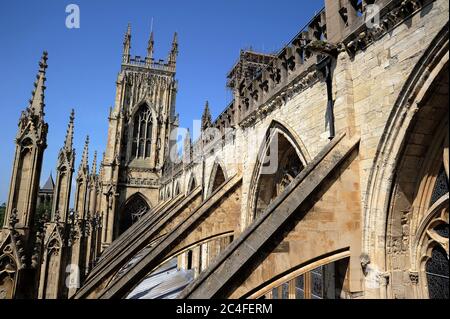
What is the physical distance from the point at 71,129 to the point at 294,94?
990 cm

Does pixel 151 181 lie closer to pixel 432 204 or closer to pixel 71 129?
pixel 71 129

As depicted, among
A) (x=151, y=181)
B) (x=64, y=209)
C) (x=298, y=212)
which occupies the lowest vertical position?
Answer: (x=298, y=212)

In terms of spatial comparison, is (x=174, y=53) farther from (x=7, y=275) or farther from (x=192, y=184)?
(x=7, y=275)

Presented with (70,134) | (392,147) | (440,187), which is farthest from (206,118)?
(440,187)

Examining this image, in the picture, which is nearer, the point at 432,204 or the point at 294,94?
the point at 432,204

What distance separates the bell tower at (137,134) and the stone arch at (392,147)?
29.3m

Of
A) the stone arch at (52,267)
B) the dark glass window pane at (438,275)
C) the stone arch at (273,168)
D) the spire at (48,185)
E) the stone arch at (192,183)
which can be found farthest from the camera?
the spire at (48,185)

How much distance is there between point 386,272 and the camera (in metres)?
3.83

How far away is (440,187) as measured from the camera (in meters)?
3.70

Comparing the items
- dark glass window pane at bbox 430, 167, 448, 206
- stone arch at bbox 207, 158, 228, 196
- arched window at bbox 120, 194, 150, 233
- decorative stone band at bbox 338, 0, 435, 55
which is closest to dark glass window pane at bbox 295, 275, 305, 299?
dark glass window pane at bbox 430, 167, 448, 206

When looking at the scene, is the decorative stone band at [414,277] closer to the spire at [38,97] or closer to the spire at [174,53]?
the spire at [38,97]

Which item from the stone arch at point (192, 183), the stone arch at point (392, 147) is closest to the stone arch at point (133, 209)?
the stone arch at point (192, 183)

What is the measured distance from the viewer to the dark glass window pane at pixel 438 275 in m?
3.51

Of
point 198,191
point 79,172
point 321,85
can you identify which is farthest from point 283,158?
point 79,172
